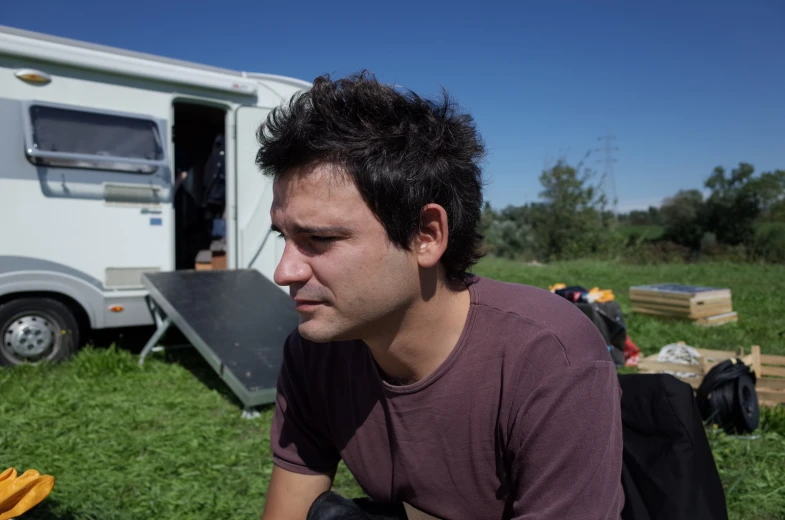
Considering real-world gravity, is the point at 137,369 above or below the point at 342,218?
below

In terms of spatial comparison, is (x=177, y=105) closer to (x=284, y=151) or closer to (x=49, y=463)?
(x=49, y=463)

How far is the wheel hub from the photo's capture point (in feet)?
19.2

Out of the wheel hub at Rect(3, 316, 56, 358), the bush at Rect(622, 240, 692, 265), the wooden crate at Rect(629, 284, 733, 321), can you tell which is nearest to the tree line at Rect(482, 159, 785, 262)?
the bush at Rect(622, 240, 692, 265)

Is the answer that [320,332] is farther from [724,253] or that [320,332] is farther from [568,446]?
[724,253]

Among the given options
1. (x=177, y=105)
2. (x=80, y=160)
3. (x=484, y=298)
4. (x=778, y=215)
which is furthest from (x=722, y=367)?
(x=778, y=215)

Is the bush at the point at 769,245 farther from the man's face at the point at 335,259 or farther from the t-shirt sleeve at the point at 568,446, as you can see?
the man's face at the point at 335,259

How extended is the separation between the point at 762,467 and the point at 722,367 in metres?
0.79

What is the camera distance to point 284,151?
1609 millimetres

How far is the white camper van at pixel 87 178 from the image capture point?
5.66 meters

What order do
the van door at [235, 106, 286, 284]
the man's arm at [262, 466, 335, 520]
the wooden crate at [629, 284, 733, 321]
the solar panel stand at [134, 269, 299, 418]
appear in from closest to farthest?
the man's arm at [262, 466, 335, 520] → the solar panel stand at [134, 269, 299, 418] → the van door at [235, 106, 286, 284] → the wooden crate at [629, 284, 733, 321]

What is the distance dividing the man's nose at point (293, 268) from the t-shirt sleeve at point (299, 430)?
44cm

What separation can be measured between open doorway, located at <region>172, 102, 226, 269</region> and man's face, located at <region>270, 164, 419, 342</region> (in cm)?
622

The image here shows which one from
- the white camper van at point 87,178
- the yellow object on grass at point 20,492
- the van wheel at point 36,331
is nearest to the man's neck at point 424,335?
the yellow object on grass at point 20,492

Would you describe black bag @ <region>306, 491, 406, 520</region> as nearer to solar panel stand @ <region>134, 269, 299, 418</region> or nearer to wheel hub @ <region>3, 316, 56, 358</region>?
solar panel stand @ <region>134, 269, 299, 418</region>
